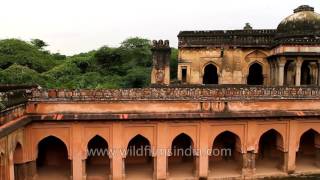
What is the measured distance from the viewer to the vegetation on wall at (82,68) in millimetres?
23141

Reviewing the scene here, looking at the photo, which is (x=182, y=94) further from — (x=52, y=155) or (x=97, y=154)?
(x=52, y=155)

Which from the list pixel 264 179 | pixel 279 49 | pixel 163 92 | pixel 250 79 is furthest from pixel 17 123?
pixel 250 79

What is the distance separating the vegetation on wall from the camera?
23.1 m

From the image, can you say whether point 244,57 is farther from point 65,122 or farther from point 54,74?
point 54,74

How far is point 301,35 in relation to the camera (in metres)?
15.9

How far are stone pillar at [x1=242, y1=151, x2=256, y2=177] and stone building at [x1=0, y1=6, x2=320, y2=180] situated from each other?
0.04 meters

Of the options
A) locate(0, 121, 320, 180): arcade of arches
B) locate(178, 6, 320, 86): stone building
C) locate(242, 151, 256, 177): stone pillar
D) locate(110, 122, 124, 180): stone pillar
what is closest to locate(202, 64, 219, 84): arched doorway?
locate(178, 6, 320, 86): stone building

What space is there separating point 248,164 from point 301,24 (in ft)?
24.7

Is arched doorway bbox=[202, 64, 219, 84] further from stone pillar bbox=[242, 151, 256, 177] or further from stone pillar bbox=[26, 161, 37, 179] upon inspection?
stone pillar bbox=[26, 161, 37, 179]

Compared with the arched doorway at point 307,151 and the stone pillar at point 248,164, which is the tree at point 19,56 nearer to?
the stone pillar at point 248,164

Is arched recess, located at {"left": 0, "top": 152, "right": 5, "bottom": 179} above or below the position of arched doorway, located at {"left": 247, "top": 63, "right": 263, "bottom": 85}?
below

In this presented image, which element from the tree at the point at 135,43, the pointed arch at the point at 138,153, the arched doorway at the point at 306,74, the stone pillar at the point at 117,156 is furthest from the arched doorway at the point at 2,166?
the tree at the point at 135,43

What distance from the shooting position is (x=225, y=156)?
14812 mm

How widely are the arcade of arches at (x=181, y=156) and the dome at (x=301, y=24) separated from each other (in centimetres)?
467
